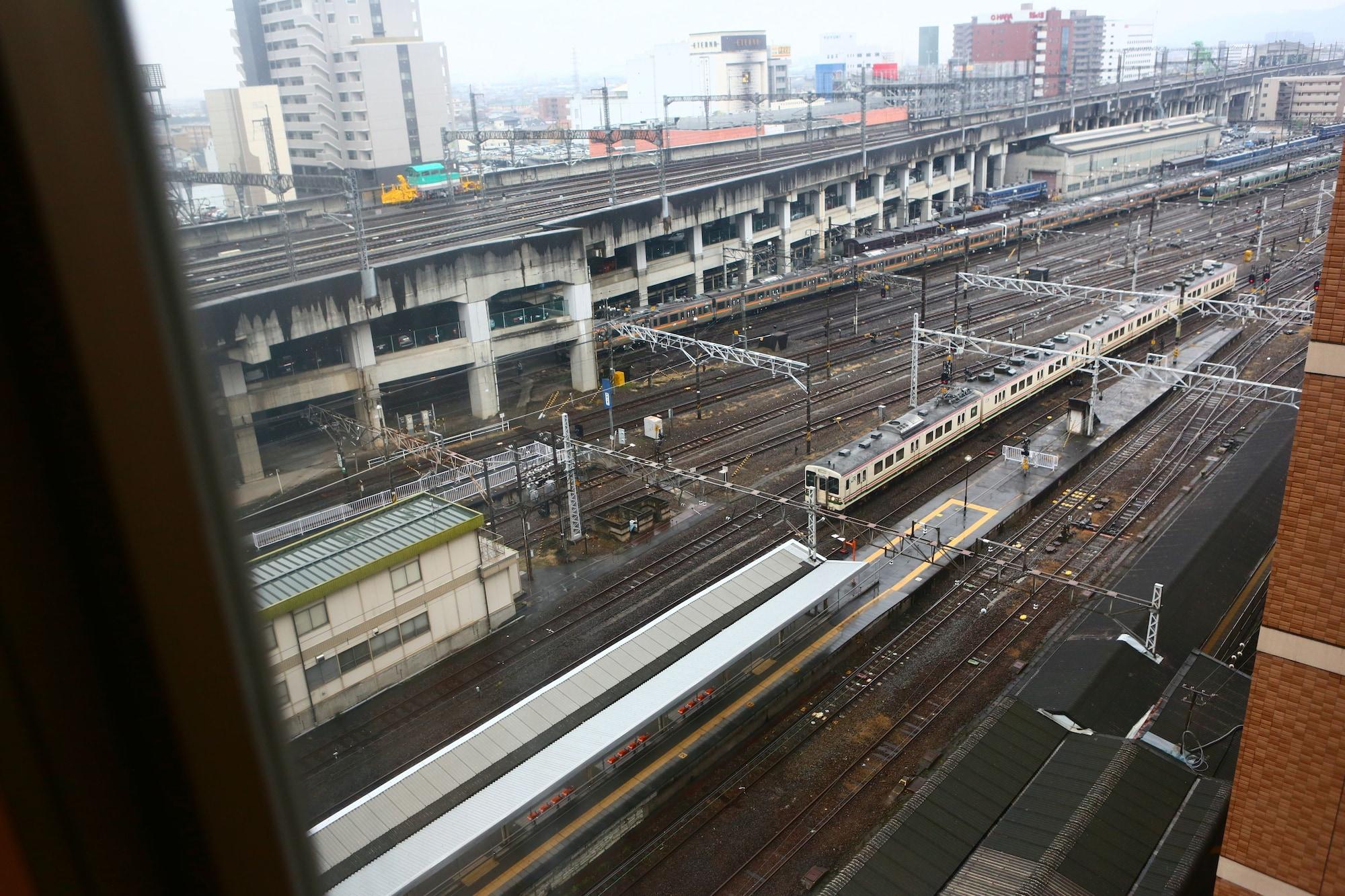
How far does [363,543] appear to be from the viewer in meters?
11.3

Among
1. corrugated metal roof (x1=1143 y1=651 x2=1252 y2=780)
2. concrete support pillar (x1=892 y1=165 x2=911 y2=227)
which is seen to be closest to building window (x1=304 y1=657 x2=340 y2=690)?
corrugated metal roof (x1=1143 y1=651 x2=1252 y2=780)

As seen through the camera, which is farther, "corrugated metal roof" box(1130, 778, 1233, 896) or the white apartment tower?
the white apartment tower

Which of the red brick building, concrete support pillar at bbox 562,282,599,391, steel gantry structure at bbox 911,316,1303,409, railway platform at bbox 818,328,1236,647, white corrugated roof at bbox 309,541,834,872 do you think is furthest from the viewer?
concrete support pillar at bbox 562,282,599,391

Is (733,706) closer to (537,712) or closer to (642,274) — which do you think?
(537,712)

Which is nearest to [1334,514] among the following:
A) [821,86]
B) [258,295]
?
[258,295]

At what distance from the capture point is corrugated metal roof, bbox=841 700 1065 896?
7.41 metres

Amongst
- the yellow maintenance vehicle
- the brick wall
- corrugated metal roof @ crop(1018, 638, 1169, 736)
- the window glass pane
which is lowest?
corrugated metal roof @ crop(1018, 638, 1169, 736)

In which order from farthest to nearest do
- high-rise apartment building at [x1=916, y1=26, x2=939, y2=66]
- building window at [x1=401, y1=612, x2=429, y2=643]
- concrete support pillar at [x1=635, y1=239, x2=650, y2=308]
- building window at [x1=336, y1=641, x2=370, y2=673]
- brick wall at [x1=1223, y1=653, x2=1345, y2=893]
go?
high-rise apartment building at [x1=916, y1=26, x2=939, y2=66] < concrete support pillar at [x1=635, y1=239, x2=650, y2=308] < building window at [x1=401, y1=612, x2=429, y2=643] < building window at [x1=336, y1=641, x2=370, y2=673] < brick wall at [x1=1223, y1=653, x2=1345, y2=893]

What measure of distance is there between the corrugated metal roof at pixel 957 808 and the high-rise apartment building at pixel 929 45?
108362mm

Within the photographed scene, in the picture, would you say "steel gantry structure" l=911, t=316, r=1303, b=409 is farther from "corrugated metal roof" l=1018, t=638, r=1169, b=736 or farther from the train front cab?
"corrugated metal roof" l=1018, t=638, r=1169, b=736

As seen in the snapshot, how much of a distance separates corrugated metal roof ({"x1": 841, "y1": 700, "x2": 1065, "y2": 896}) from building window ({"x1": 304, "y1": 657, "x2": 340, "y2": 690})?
19.1 feet

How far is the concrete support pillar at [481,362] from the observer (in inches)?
741

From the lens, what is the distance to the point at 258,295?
654 cm

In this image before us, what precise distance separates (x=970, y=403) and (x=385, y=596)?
35.1 ft
